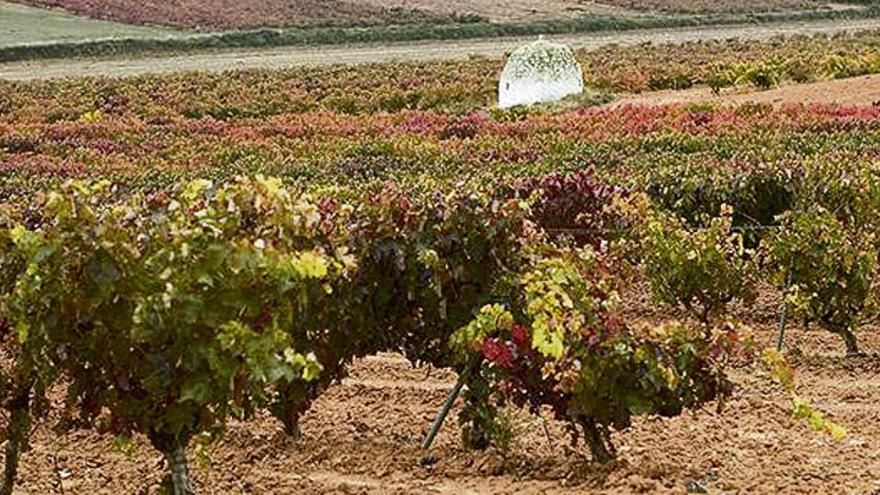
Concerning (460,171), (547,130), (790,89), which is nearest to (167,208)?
(460,171)

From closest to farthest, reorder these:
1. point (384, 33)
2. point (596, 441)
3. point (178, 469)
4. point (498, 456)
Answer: point (178, 469) → point (596, 441) → point (498, 456) → point (384, 33)

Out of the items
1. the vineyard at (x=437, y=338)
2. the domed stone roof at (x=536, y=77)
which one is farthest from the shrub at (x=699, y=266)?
the domed stone roof at (x=536, y=77)

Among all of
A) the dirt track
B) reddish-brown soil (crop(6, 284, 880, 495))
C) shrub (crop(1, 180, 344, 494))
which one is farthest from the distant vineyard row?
shrub (crop(1, 180, 344, 494))

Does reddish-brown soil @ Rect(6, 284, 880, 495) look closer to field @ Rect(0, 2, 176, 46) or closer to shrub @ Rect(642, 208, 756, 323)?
shrub @ Rect(642, 208, 756, 323)

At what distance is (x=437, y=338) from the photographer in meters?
8.77

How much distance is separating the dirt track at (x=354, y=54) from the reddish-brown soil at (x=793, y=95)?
2581cm

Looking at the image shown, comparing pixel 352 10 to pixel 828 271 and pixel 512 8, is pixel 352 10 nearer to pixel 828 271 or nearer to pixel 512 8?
pixel 512 8

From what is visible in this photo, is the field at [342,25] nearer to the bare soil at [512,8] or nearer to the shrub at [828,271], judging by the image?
the bare soil at [512,8]

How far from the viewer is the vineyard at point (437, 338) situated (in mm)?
6078

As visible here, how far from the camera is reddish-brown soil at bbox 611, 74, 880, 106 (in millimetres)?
34969

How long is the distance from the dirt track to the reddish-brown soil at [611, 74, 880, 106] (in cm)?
2581

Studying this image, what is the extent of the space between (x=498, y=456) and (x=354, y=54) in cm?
6381

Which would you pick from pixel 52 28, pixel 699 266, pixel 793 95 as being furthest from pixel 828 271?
pixel 52 28

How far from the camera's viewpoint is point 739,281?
11375mm
